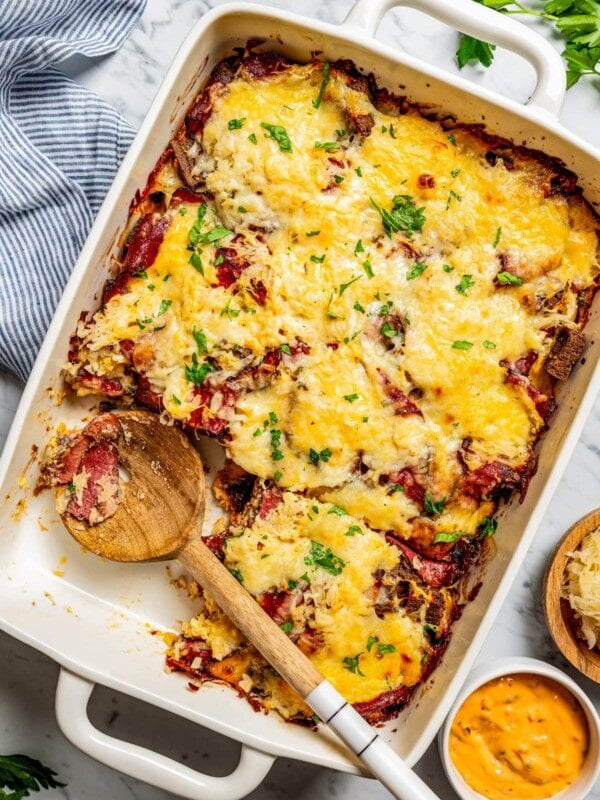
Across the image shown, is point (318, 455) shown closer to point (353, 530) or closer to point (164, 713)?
point (353, 530)

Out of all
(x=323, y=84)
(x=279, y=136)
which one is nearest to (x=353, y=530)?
(x=279, y=136)

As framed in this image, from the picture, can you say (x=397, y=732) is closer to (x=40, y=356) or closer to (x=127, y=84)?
(x=40, y=356)

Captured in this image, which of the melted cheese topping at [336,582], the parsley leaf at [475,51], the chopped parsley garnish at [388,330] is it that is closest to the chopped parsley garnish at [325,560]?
the melted cheese topping at [336,582]

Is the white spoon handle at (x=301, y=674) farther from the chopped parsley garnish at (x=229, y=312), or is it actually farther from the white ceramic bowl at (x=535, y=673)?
the chopped parsley garnish at (x=229, y=312)

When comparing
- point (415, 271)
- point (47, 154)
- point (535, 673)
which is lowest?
point (535, 673)

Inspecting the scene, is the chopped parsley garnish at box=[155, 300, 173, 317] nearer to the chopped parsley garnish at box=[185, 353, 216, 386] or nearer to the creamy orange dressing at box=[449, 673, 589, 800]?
the chopped parsley garnish at box=[185, 353, 216, 386]

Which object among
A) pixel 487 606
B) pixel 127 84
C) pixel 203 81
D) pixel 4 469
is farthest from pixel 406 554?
pixel 127 84
